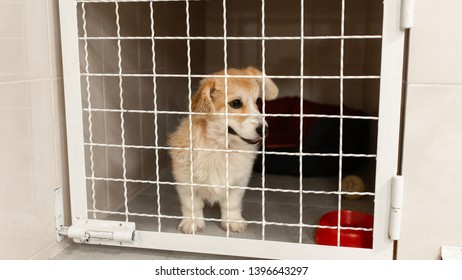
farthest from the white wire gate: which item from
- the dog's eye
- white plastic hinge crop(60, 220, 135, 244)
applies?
the dog's eye

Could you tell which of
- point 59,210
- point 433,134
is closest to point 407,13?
point 433,134

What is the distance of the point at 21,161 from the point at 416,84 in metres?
1.23

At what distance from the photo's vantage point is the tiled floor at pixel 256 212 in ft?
5.41

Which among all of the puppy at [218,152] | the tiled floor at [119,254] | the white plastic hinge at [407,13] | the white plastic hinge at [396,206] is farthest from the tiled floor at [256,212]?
the white plastic hinge at [407,13]

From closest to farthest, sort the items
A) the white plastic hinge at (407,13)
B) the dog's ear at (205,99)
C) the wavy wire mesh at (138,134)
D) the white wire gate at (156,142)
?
the white plastic hinge at (407,13), the white wire gate at (156,142), the wavy wire mesh at (138,134), the dog's ear at (205,99)

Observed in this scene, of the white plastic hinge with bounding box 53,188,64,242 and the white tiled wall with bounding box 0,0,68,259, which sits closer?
the white tiled wall with bounding box 0,0,68,259

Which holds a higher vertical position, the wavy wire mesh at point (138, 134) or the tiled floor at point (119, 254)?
the wavy wire mesh at point (138, 134)

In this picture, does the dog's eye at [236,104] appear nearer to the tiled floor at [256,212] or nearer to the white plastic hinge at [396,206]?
the tiled floor at [256,212]

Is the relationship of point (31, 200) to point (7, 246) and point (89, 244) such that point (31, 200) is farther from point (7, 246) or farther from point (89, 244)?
point (89, 244)

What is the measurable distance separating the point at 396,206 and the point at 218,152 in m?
0.69

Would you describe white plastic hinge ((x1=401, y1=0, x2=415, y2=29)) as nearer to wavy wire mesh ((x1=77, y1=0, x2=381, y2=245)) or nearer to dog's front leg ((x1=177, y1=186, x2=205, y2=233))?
wavy wire mesh ((x1=77, y1=0, x2=381, y2=245))

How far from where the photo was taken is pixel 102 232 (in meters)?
1.59

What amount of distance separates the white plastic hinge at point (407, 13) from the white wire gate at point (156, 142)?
0.07 feet

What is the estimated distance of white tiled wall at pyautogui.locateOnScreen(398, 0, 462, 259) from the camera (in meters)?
1.34
